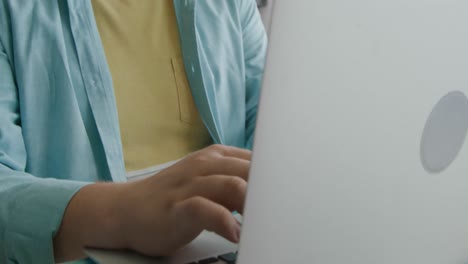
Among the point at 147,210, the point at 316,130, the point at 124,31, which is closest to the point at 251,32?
the point at 124,31

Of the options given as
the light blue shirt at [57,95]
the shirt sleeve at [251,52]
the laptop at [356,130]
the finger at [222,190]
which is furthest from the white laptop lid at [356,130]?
the shirt sleeve at [251,52]

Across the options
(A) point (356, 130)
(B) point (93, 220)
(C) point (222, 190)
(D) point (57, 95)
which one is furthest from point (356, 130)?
(D) point (57, 95)

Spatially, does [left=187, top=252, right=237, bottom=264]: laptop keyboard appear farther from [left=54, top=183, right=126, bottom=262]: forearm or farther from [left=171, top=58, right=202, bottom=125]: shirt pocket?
[left=171, top=58, right=202, bottom=125]: shirt pocket

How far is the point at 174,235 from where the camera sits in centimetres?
43

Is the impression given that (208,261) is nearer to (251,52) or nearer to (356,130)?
(356,130)

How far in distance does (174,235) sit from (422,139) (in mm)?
197

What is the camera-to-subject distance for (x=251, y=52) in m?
0.98

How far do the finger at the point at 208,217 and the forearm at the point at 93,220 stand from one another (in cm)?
7

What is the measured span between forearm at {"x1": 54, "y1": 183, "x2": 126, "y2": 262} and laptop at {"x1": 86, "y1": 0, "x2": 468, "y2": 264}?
202 mm

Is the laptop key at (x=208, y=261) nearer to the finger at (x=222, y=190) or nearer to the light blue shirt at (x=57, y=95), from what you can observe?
the finger at (x=222, y=190)

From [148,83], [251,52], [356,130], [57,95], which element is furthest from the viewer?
[251,52]

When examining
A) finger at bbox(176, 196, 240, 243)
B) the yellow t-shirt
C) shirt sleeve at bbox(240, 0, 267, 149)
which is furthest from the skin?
shirt sleeve at bbox(240, 0, 267, 149)

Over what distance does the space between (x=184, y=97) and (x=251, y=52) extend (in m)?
0.19

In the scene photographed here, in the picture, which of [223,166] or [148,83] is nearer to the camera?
[223,166]
